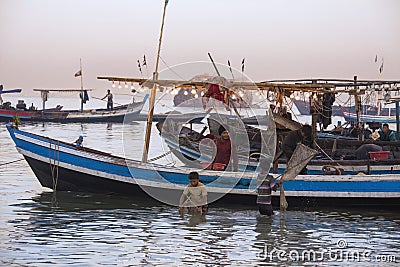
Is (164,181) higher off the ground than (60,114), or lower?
lower

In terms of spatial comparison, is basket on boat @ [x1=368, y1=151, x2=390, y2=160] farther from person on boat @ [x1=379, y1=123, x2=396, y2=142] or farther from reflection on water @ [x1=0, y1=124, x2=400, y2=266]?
person on boat @ [x1=379, y1=123, x2=396, y2=142]

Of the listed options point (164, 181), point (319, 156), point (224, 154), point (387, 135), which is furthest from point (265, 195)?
point (387, 135)

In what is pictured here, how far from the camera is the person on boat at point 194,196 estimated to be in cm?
1221

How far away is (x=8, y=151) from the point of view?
29.1 meters

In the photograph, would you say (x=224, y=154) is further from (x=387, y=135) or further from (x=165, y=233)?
(x=387, y=135)

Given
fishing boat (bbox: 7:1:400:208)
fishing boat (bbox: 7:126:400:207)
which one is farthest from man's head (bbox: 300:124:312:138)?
fishing boat (bbox: 7:126:400:207)

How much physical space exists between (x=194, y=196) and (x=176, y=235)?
1048 mm

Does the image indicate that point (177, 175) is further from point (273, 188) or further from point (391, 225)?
point (391, 225)

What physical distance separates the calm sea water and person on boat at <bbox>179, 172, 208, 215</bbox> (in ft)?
0.70

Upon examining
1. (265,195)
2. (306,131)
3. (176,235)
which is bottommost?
(176,235)

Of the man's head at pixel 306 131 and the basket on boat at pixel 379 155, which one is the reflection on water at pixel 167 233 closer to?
the man's head at pixel 306 131

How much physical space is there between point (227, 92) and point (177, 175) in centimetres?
189

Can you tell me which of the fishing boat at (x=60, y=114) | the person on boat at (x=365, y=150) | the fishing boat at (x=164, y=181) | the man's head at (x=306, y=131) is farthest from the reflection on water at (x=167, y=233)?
the fishing boat at (x=60, y=114)

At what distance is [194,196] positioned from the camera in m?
12.3
